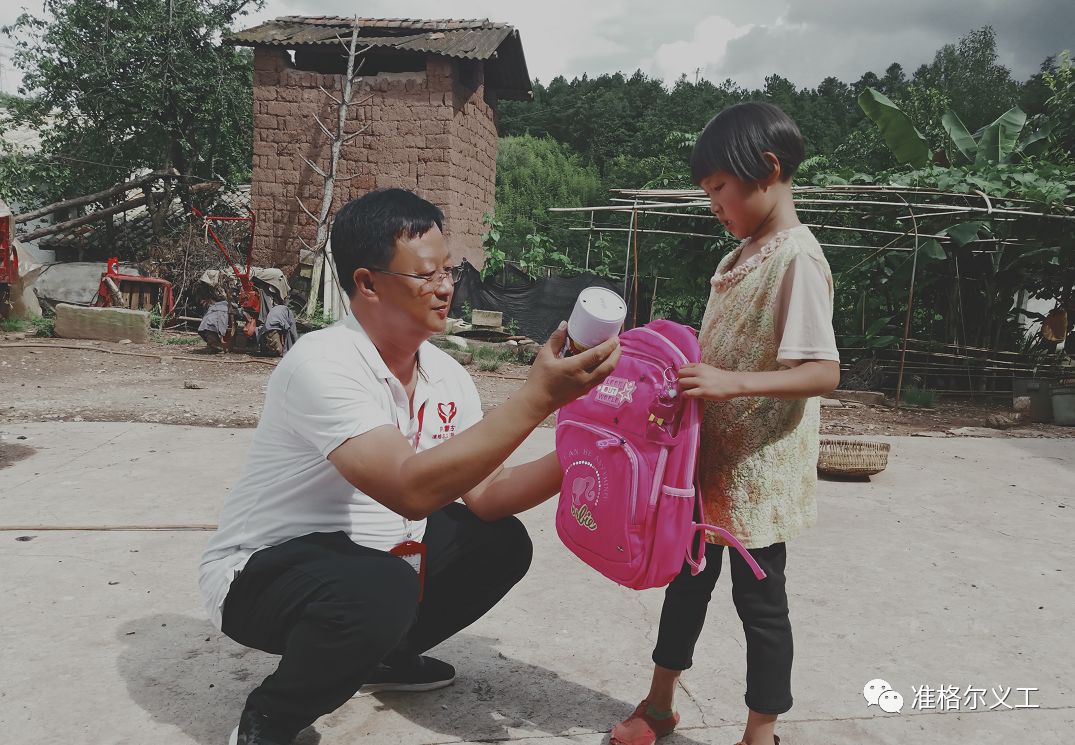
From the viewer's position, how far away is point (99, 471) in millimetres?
3982

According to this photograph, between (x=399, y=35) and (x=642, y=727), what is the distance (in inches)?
512

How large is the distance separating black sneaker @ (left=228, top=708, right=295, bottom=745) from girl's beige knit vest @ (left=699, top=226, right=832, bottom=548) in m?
0.99

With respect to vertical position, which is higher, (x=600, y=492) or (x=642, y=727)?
(x=600, y=492)

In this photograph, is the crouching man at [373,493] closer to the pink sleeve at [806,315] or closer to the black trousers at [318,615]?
the black trousers at [318,615]

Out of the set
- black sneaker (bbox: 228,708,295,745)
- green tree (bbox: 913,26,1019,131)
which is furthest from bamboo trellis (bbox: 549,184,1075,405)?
green tree (bbox: 913,26,1019,131)

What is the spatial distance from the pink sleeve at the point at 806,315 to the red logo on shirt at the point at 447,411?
796 millimetres

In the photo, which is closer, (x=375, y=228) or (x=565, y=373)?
(x=565, y=373)

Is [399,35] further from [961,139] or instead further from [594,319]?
[594,319]

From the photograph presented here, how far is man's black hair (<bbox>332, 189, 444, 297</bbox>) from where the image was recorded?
175 centimetres

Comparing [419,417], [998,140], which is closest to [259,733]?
[419,417]

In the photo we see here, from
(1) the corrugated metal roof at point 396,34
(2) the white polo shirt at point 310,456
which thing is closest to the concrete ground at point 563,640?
(2) the white polo shirt at point 310,456

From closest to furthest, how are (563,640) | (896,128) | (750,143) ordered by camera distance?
1. (750,143)
2. (563,640)
3. (896,128)

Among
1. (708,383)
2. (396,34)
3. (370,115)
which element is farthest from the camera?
(396,34)

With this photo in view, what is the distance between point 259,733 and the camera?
1.67 metres
